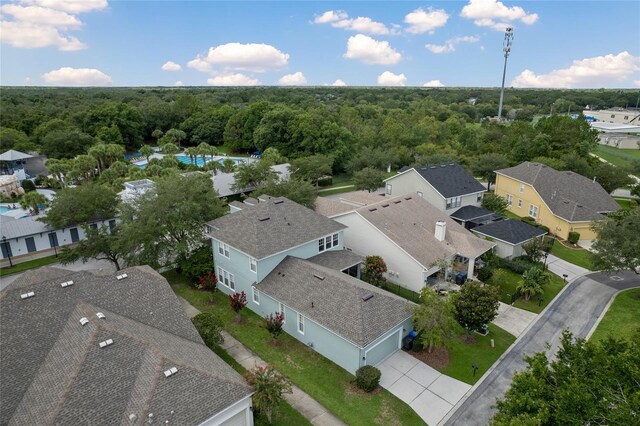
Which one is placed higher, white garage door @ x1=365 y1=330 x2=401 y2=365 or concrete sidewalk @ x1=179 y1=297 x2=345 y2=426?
white garage door @ x1=365 y1=330 x2=401 y2=365

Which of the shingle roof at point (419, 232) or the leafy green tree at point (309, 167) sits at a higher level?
the leafy green tree at point (309, 167)

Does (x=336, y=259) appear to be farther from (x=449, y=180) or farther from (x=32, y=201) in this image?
(x=32, y=201)

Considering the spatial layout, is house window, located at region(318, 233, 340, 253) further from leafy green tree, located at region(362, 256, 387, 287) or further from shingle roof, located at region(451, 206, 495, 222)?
shingle roof, located at region(451, 206, 495, 222)

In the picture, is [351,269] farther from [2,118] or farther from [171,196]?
[2,118]

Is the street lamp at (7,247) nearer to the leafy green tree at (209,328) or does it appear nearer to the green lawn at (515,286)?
the leafy green tree at (209,328)

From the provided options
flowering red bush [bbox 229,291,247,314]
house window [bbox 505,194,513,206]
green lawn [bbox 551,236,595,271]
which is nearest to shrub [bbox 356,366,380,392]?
flowering red bush [bbox 229,291,247,314]

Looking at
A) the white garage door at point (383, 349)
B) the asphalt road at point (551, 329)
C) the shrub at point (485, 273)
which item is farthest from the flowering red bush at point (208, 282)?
the shrub at point (485, 273)

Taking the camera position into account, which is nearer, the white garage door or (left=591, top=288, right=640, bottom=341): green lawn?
the white garage door

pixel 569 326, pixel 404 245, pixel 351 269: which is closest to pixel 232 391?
pixel 351 269
